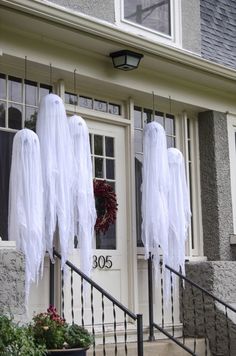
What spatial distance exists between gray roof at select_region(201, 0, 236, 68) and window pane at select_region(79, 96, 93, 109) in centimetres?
206

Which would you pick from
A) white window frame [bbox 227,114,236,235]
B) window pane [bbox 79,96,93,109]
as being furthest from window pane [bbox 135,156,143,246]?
white window frame [bbox 227,114,236,235]

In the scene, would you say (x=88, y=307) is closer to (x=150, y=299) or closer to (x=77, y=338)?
(x=150, y=299)

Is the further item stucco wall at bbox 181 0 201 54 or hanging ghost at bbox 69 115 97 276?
stucco wall at bbox 181 0 201 54

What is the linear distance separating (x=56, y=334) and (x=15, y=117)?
2.40 m

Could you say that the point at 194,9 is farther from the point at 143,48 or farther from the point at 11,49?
the point at 11,49

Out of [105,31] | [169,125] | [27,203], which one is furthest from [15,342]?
[169,125]

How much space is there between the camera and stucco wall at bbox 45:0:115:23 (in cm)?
764

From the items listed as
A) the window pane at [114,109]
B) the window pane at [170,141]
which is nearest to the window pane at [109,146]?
the window pane at [114,109]

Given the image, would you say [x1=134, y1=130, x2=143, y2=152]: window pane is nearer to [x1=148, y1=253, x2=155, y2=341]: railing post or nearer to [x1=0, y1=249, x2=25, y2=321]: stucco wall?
[x1=148, y1=253, x2=155, y2=341]: railing post

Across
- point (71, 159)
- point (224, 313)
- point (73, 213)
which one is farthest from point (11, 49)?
point (224, 313)

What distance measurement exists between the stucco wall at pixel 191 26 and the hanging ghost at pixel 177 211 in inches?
67.8

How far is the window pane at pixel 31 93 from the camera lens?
24.4 feet

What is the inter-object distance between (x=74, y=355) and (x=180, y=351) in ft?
6.84

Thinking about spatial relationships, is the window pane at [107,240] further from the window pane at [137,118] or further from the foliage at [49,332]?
the foliage at [49,332]
